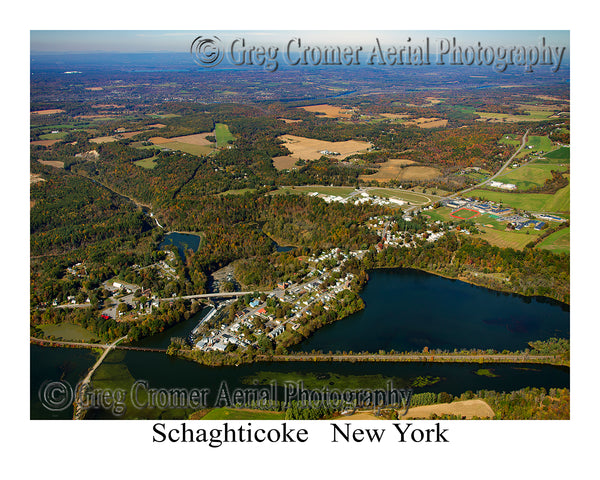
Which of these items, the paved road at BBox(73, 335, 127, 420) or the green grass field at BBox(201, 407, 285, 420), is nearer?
the green grass field at BBox(201, 407, 285, 420)

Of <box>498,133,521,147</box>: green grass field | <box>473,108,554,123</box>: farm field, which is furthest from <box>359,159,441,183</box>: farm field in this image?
<box>473,108,554,123</box>: farm field

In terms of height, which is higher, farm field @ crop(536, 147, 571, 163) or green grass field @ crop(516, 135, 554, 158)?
green grass field @ crop(516, 135, 554, 158)

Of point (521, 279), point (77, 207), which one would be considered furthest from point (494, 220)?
point (77, 207)

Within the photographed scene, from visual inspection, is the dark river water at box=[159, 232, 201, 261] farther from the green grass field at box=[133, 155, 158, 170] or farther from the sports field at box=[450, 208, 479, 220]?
the sports field at box=[450, 208, 479, 220]

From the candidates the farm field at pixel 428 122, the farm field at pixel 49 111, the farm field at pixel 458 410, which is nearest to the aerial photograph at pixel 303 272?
the farm field at pixel 458 410

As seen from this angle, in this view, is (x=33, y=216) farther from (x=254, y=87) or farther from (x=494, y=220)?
(x=254, y=87)

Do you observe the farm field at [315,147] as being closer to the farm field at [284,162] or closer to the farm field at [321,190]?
the farm field at [284,162]
